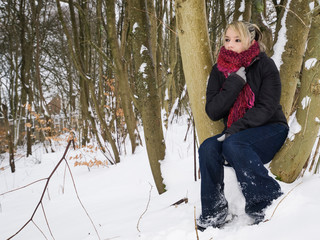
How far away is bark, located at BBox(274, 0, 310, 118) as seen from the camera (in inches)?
64.0

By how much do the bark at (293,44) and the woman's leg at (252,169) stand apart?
43 centimetres

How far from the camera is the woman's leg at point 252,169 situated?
1431 millimetres

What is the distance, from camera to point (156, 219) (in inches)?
73.2

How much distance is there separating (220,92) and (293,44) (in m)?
0.59

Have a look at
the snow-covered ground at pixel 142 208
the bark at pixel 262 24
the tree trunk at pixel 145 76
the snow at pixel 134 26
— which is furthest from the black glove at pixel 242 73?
the snow at pixel 134 26

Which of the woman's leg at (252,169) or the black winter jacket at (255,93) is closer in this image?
the woman's leg at (252,169)

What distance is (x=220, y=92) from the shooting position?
5.39ft

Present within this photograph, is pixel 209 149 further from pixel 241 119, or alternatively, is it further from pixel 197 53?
pixel 197 53

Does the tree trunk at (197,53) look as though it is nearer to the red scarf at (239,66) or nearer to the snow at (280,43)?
the red scarf at (239,66)

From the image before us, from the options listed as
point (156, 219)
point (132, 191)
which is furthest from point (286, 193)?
point (132, 191)

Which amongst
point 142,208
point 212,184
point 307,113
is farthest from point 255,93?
point 142,208

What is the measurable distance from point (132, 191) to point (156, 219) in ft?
5.15

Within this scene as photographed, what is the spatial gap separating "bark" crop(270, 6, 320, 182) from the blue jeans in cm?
9

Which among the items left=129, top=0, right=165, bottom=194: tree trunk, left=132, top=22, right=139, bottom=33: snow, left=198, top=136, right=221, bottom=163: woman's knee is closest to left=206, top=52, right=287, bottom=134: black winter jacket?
left=198, top=136, right=221, bottom=163: woman's knee
